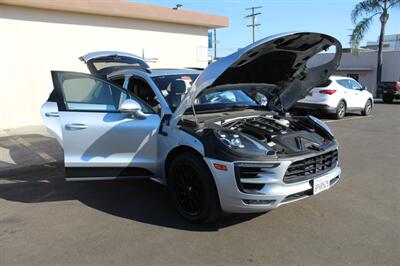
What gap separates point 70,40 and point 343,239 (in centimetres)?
1061

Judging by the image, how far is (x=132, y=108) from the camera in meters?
4.35

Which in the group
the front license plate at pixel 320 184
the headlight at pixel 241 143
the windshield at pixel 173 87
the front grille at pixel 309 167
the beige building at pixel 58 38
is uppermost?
the beige building at pixel 58 38

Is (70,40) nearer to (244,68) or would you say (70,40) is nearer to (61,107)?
(61,107)

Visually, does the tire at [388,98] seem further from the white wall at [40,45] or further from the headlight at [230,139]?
the headlight at [230,139]

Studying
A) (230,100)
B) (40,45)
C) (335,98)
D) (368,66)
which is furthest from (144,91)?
(368,66)

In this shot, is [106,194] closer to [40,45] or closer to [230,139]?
[230,139]

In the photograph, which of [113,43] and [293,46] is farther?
[113,43]

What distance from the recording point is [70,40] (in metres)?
11.9

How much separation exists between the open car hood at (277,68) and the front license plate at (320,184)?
1.50 metres

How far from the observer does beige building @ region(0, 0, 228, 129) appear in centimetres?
1077

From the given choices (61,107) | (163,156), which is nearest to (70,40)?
(61,107)

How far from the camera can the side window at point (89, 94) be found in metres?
4.72

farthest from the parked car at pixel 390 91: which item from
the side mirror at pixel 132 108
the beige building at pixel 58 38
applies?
the side mirror at pixel 132 108

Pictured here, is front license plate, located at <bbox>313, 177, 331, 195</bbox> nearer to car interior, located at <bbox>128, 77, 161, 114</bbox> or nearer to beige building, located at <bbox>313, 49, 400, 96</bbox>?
car interior, located at <bbox>128, 77, 161, 114</bbox>
